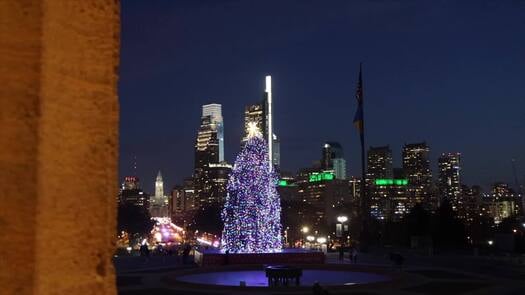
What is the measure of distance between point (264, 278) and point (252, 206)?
292 inches

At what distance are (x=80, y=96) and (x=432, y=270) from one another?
29603mm

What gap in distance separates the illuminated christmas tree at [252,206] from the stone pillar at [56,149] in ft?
96.8

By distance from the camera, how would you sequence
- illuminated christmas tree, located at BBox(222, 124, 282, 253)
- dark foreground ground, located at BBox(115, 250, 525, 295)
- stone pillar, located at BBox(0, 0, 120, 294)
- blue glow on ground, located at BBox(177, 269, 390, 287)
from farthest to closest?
illuminated christmas tree, located at BBox(222, 124, 282, 253), blue glow on ground, located at BBox(177, 269, 390, 287), dark foreground ground, located at BBox(115, 250, 525, 295), stone pillar, located at BBox(0, 0, 120, 294)

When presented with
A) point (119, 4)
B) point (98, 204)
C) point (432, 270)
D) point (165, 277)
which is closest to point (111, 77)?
point (119, 4)

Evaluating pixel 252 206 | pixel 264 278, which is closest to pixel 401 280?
pixel 264 278

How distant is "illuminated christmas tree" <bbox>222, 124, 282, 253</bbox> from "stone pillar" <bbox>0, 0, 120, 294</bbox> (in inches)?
1162

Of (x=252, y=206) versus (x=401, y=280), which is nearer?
(x=401, y=280)

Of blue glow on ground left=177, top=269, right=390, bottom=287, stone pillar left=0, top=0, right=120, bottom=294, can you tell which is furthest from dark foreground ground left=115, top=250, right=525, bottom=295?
stone pillar left=0, top=0, right=120, bottom=294

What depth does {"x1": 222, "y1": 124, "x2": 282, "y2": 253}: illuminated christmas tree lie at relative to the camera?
33.4 meters

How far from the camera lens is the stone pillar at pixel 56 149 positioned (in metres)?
3.36

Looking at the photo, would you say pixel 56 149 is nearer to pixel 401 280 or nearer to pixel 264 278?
pixel 401 280

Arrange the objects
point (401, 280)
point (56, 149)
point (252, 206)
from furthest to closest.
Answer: point (252, 206) → point (401, 280) → point (56, 149)

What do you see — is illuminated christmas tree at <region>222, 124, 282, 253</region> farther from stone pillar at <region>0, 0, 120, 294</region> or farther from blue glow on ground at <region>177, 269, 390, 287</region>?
stone pillar at <region>0, 0, 120, 294</region>

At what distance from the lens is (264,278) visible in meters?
26.5
